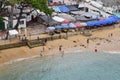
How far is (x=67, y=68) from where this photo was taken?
52.2 m

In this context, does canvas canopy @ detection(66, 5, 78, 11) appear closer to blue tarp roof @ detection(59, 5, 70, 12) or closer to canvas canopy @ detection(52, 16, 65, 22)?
blue tarp roof @ detection(59, 5, 70, 12)

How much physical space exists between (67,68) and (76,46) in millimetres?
9603

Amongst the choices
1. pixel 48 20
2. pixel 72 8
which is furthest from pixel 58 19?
pixel 72 8

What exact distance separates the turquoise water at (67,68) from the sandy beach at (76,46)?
1834 millimetres

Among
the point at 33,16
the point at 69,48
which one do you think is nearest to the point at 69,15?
the point at 33,16

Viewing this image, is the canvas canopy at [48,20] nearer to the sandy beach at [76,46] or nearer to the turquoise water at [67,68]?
the sandy beach at [76,46]

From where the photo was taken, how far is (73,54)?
5834cm

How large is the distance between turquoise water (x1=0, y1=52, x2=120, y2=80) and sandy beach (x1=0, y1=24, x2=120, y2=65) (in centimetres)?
183

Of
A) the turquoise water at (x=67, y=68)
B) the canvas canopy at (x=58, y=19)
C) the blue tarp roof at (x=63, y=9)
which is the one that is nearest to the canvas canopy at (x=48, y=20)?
the canvas canopy at (x=58, y=19)

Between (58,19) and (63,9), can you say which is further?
(63,9)

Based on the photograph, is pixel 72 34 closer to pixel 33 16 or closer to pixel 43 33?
pixel 43 33

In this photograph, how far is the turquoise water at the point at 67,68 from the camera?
161 ft

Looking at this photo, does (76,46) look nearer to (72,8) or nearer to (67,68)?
(67,68)

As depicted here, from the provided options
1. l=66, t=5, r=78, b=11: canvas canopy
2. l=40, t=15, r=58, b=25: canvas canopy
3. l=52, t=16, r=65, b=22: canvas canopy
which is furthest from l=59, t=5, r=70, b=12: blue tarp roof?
l=40, t=15, r=58, b=25: canvas canopy
